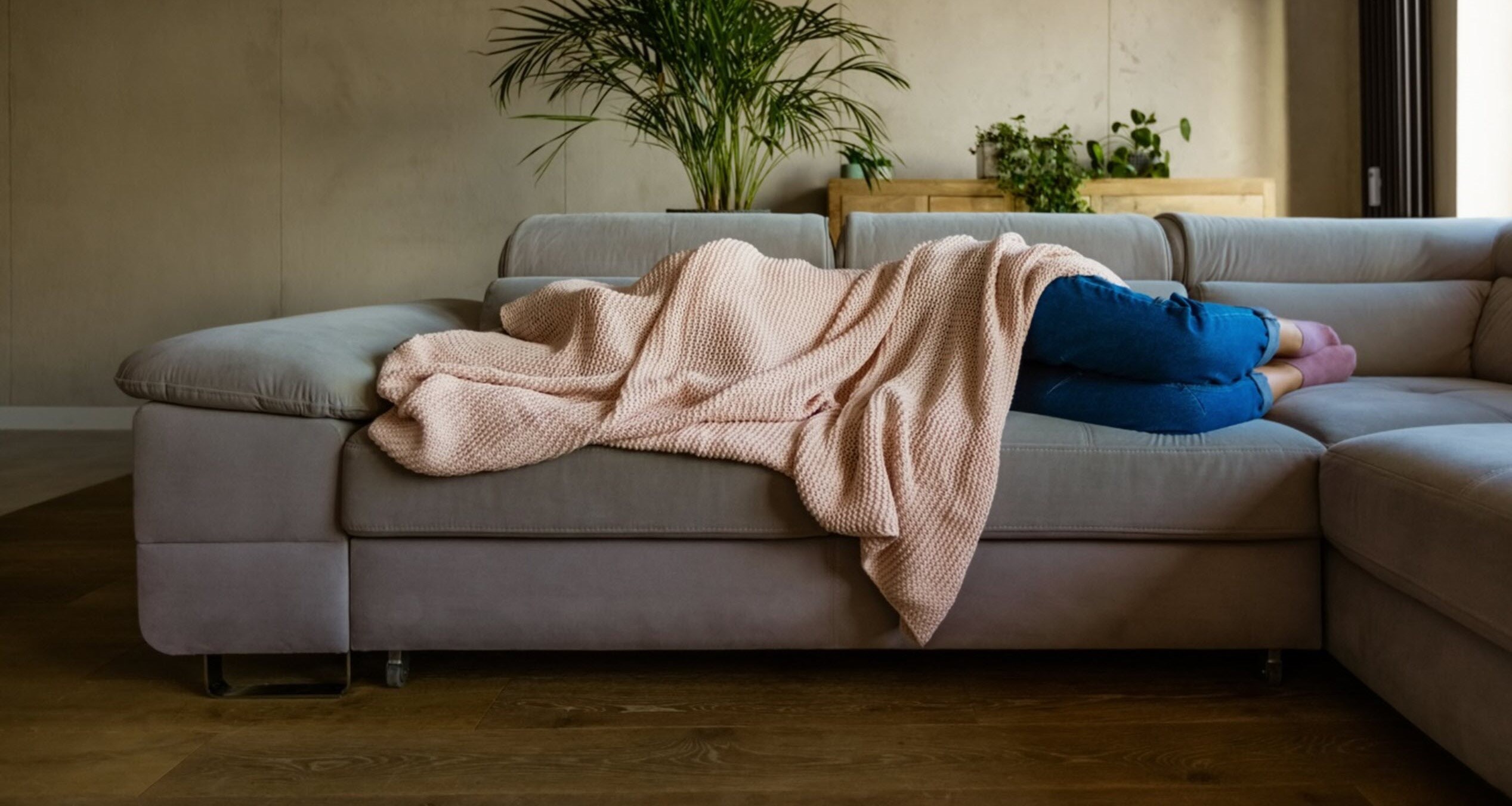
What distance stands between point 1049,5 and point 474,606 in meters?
3.74

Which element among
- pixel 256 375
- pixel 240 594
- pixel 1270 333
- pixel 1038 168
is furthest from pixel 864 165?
pixel 240 594

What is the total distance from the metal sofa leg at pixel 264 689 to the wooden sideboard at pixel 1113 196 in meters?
2.78

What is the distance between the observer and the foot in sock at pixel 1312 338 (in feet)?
7.21

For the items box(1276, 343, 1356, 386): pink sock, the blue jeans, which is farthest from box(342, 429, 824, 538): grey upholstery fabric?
box(1276, 343, 1356, 386): pink sock

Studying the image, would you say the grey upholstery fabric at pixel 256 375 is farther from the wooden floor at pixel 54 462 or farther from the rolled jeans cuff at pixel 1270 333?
the wooden floor at pixel 54 462

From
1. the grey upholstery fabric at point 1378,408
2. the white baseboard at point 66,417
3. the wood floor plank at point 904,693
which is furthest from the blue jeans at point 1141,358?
the white baseboard at point 66,417

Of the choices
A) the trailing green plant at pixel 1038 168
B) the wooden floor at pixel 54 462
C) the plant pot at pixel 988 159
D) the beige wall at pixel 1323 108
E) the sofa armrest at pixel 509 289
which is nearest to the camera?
the sofa armrest at pixel 509 289

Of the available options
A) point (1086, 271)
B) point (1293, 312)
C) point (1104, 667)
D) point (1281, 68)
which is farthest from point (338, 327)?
point (1281, 68)

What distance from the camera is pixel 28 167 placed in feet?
15.4

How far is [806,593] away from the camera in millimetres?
1722

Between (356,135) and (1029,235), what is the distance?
3.13 m

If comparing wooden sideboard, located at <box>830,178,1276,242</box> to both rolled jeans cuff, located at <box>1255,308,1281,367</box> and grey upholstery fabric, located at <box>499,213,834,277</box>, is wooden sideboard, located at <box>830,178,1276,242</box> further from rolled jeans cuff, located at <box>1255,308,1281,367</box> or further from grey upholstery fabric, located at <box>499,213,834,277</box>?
rolled jeans cuff, located at <box>1255,308,1281,367</box>

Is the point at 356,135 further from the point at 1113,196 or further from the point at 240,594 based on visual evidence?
the point at 240,594

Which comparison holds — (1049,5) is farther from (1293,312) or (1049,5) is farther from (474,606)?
(474,606)
